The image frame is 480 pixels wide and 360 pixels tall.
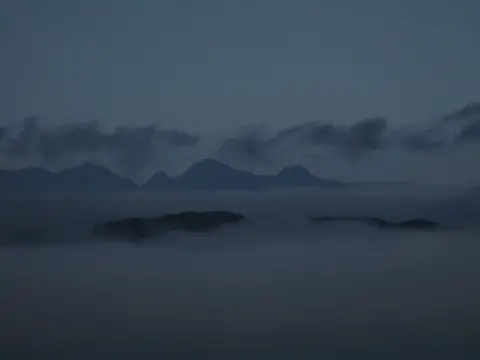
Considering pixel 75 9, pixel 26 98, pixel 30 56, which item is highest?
pixel 75 9

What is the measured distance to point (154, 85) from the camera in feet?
5.47

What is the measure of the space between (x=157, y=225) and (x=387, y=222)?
746 mm

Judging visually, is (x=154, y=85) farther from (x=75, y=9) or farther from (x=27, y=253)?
(x=27, y=253)

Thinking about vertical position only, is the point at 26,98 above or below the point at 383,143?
above

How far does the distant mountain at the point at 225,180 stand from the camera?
5.38ft

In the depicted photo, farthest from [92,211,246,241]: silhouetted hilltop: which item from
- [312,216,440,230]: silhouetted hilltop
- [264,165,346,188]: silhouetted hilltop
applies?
[312,216,440,230]: silhouetted hilltop

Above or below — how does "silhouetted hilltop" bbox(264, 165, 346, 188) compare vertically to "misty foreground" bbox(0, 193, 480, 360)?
above

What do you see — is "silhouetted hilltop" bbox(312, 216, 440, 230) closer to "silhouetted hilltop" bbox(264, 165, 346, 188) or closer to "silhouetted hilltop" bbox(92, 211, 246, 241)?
"silhouetted hilltop" bbox(264, 165, 346, 188)

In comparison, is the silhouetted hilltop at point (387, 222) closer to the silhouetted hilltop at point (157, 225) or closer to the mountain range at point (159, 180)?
the mountain range at point (159, 180)

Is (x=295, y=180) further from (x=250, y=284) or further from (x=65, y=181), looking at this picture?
(x=65, y=181)

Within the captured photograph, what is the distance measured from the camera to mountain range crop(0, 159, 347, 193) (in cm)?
163


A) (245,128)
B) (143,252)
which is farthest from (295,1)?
(143,252)

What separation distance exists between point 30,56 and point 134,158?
0.49 metres

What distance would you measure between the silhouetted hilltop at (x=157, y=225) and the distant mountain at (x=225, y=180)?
0.09 metres
